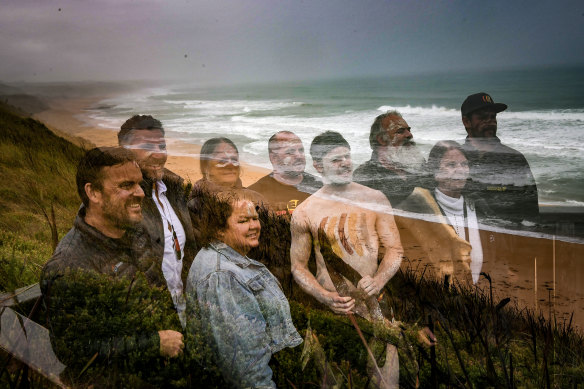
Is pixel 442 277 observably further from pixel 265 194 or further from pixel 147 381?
pixel 147 381

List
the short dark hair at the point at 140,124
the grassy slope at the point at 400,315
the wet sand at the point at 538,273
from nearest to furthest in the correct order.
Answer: the grassy slope at the point at 400,315
the wet sand at the point at 538,273
the short dark hair at the point at 140,124

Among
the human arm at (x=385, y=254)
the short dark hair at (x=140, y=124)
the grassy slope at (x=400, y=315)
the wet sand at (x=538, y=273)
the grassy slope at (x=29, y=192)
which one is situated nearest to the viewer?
the grassy slope at (x=400, y=315)

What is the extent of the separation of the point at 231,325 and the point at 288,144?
2.26 ft

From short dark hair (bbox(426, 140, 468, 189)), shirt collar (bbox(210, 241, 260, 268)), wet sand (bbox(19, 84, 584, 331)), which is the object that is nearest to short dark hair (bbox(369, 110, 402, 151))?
short dark hair (bbox(426, 140, 468, 189))

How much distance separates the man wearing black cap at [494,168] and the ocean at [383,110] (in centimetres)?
3

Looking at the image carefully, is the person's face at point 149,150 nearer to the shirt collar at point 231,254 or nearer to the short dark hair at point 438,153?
the shirt collar at point 231,254

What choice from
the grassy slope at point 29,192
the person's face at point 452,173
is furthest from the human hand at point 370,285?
the grassy slope at point 29,192

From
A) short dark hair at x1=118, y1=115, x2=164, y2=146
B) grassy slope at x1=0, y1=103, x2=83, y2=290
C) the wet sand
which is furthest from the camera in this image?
grassy slope at x1=0, y1=103, x2=83, y2=290

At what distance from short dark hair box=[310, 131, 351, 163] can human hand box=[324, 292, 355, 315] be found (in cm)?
52

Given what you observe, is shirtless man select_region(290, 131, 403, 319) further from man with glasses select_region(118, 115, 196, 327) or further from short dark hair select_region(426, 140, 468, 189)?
man with glasses select_region(118, 115, 196, 327)

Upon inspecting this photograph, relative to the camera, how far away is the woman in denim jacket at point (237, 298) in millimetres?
1858

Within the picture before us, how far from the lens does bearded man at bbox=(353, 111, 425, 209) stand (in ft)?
6.23

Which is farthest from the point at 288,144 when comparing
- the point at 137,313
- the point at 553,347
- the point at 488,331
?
the point at 553,347

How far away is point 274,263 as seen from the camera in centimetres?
202
